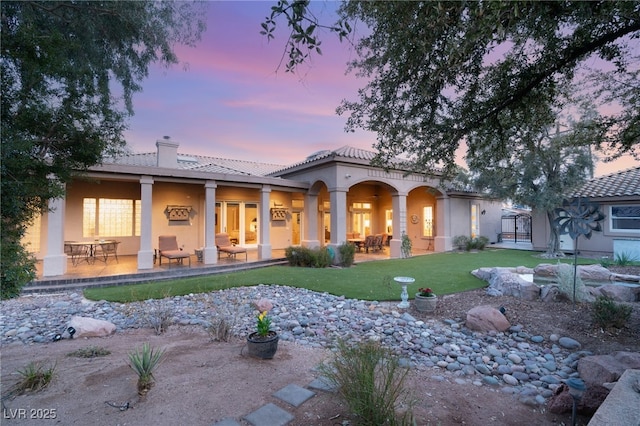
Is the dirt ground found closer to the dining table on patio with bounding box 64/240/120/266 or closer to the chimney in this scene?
the dining table on patio with bounding box 64/240/120/266

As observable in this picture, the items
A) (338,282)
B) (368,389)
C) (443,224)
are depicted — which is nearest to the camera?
(368,389)

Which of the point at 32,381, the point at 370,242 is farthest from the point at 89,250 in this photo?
the point at 370,242

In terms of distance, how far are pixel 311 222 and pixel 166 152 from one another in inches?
292

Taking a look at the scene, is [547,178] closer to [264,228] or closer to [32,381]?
[264,228]

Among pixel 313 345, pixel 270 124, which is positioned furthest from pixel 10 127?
pixel 270 124

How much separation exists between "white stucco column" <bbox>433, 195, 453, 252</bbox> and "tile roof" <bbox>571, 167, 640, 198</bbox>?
603cm

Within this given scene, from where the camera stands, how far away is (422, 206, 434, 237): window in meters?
17.7

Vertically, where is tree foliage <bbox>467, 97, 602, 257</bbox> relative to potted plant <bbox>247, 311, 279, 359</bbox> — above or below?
above

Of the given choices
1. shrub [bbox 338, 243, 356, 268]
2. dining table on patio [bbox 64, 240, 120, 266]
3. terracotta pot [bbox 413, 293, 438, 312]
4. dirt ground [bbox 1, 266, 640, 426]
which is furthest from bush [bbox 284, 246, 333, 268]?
dirt ground [bbox 1, 266, 640, 426]

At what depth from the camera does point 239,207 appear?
15070 mm

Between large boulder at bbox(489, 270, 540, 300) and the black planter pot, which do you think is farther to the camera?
large boulder at bbox(489, 270, 540, 300)

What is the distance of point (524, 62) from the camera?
469 centimetres

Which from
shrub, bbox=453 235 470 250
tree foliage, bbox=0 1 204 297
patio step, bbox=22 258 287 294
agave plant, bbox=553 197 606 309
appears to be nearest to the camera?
tree foliage, bbox=0 1 204 297

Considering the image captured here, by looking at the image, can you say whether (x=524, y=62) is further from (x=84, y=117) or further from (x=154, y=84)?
(x=154, y=84)
